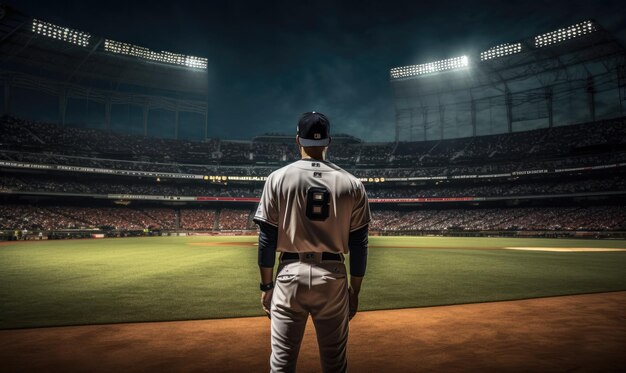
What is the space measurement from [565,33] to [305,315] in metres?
51.1

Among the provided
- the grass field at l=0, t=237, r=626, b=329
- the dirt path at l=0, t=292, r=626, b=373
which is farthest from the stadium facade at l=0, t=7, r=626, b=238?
the dirt path at l=0, t=292, r=626, b=373

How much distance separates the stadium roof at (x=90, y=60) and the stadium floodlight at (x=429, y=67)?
101ft

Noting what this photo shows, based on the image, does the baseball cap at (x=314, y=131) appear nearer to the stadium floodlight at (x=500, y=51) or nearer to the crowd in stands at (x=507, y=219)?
the crowd in stands at (x=507, y=219)

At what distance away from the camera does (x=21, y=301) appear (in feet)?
23.7

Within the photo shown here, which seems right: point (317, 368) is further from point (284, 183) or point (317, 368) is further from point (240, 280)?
point (240, 280)

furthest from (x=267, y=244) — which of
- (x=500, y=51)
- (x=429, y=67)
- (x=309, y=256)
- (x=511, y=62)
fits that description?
(x=429, y=67)

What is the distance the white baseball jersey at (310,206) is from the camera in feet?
7.95

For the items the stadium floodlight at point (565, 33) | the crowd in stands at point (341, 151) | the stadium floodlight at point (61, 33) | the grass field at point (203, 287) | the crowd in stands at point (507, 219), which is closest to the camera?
the grass field at point (203, 287)

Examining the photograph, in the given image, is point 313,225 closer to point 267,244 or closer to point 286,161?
point 267,244

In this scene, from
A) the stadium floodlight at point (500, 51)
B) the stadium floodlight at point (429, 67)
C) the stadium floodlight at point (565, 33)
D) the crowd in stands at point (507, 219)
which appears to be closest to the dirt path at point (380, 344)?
the crowd in stands at point (507, 219)

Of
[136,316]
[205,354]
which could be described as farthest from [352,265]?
[136,316]

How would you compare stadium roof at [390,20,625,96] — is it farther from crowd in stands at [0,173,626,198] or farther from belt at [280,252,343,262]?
belt at [280,252,343,262]

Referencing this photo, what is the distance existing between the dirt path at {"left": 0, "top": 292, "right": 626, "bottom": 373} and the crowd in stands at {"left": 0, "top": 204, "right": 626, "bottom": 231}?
41.0 meters

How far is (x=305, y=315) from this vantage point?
2.33 m
